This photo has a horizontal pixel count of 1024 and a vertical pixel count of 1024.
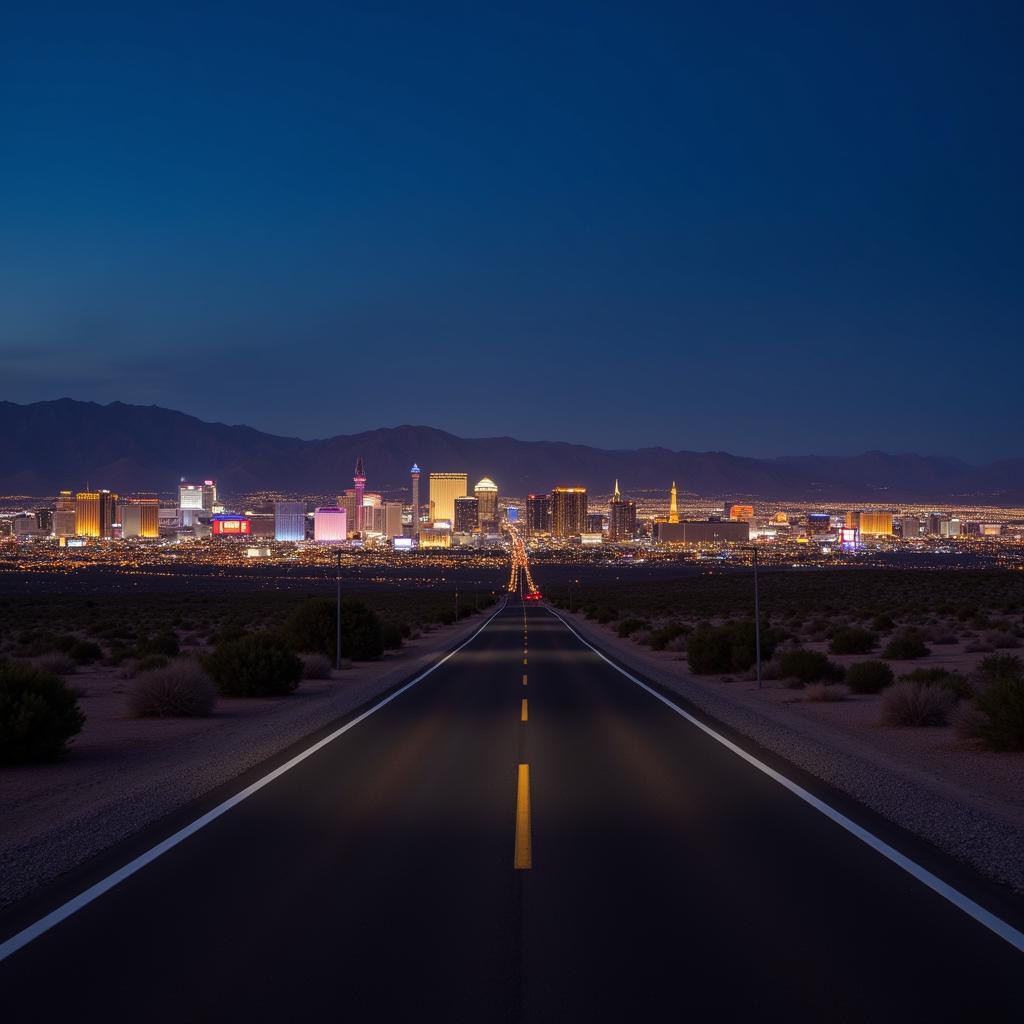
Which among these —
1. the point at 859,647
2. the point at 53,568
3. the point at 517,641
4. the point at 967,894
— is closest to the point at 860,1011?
the point at 967,894

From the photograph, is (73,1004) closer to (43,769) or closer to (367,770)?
(367,770)

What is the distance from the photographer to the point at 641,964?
6.41 m

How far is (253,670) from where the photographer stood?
2414 cm

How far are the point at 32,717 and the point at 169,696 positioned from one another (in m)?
5.85

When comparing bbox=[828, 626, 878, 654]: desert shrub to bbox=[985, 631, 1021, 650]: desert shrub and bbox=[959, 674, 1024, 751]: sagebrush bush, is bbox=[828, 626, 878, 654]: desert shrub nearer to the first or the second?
bbox=[985, 631, 1021, 650]: desert shrub

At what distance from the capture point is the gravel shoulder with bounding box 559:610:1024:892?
31.9 feet

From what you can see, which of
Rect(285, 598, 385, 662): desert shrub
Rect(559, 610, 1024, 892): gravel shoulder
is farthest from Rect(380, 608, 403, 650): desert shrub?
Rect(559, 610, 1024, 892): gravel shoulder

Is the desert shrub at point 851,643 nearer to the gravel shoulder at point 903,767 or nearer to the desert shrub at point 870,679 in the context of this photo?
the desert shrub at point 870,679

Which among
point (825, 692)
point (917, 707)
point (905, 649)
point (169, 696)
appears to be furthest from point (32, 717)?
point (905, 649)

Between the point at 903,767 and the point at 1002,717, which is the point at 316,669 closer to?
the point at 903,767

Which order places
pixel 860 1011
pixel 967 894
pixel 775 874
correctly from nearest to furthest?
1. pixel 860 1011
2. pixel 967 894
3. pixel 775 874

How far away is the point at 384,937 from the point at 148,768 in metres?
8.12

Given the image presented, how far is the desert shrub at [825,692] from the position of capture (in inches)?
909

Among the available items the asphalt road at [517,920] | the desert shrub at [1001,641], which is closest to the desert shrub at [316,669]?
the asphalt road at [517,920]
